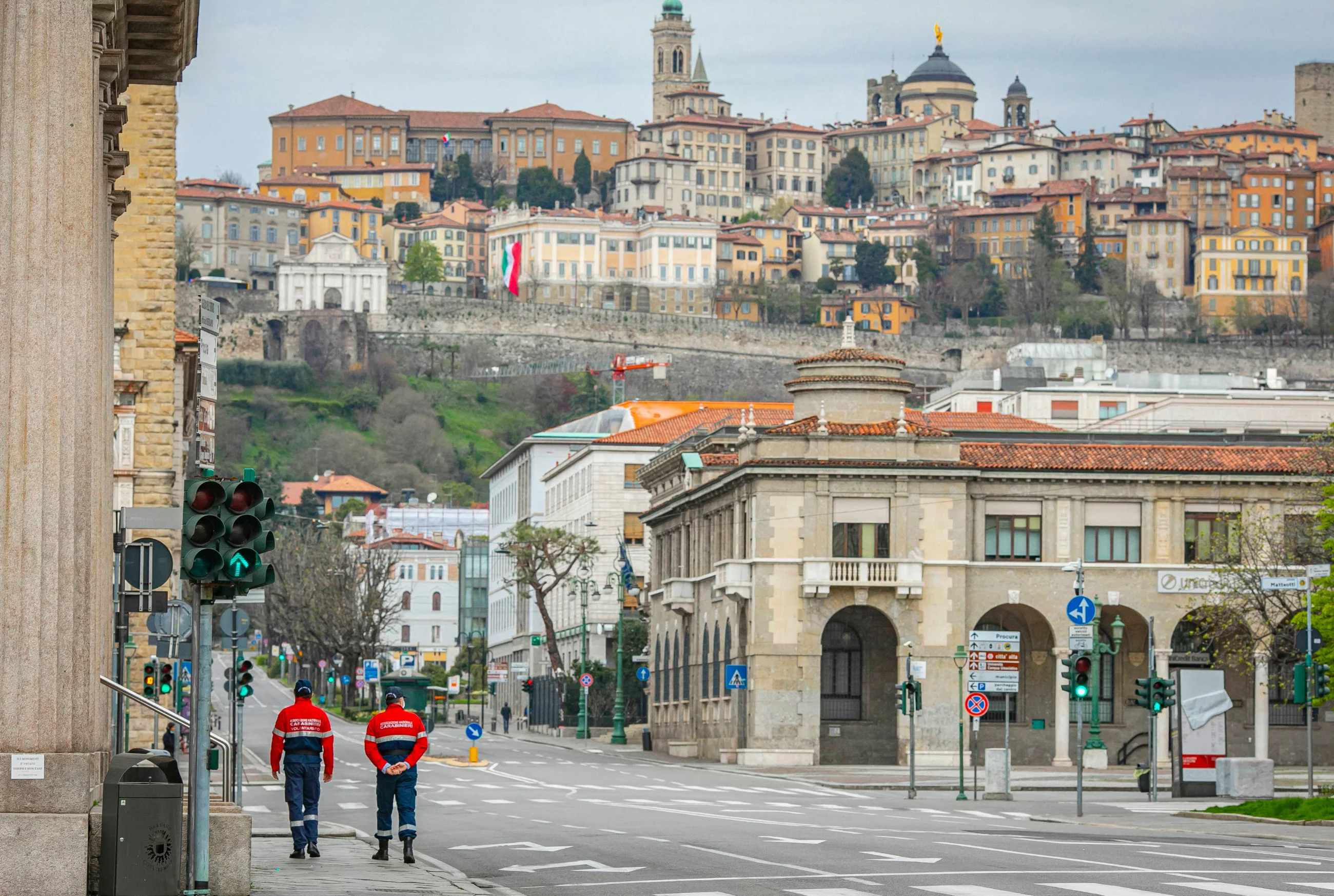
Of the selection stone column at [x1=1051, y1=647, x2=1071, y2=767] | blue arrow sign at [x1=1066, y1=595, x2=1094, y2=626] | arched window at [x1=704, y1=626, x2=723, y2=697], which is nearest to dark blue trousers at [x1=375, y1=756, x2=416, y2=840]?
blue arrow sign at [x1=1066, y1=595, x2=1094, y2=626]

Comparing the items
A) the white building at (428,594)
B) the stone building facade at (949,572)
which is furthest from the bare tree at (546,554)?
the white building at (428,594)

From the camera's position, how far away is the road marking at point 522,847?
2528cm

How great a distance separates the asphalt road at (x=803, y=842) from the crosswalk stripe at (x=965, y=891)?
0.04m

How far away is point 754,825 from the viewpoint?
98.9ft

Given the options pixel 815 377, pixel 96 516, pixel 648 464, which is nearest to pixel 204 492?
pixel 96 516

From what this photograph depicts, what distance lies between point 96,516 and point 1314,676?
2753 cm

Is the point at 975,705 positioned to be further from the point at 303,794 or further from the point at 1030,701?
the point at 1030,701

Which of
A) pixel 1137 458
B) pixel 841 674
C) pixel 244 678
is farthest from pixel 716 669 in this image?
pixel 244 678

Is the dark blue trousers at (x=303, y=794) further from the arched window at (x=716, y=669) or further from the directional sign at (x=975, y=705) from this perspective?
the arched window at (x=716, y=669)

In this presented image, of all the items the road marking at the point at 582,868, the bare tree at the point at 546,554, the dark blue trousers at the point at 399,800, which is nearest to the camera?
the road marking at the point at 582,868

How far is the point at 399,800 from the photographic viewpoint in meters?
22.5

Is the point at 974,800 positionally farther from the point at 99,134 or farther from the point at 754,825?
the point at 99,134

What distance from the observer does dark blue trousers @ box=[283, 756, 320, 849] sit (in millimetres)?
22562

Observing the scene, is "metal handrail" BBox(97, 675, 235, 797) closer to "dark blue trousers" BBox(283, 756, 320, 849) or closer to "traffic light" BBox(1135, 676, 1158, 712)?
"dark blue trousers" BBox(283, 756, 320, 849)
